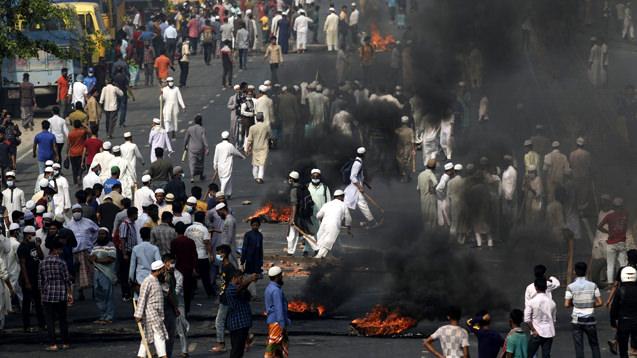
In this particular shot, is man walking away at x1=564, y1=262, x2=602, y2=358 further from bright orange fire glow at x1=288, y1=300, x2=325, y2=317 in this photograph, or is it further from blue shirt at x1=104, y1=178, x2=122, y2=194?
blue shirt at x1=104, y1=178, x2=122, y2=194

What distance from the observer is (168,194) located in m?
23.4

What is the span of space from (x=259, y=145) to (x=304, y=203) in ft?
17.0

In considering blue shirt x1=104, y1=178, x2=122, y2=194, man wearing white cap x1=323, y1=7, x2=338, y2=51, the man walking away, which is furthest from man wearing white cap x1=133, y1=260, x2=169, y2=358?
man wearing white cap x1=323, y1=7, x2=338, y2=51

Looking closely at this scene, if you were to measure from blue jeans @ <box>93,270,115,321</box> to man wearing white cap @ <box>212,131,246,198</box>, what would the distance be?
805cm

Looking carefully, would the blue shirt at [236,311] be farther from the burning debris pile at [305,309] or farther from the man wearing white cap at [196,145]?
the man wearing white cap at [196,145]

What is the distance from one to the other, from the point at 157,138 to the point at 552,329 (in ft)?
46.0

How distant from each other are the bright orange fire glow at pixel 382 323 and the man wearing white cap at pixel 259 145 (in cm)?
1065

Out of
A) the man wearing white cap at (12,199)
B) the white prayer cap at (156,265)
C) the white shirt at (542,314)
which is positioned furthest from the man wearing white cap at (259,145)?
the white shirt at (542,314)

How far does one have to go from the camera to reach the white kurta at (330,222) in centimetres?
2350

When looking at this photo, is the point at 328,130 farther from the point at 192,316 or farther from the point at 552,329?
the point at 552,329

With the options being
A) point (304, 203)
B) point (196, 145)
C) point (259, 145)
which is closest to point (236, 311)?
point (304, 203)

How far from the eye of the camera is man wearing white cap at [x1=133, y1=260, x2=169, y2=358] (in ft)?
56.6

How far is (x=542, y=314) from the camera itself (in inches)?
677

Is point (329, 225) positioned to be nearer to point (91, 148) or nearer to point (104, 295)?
point (104, 295)
